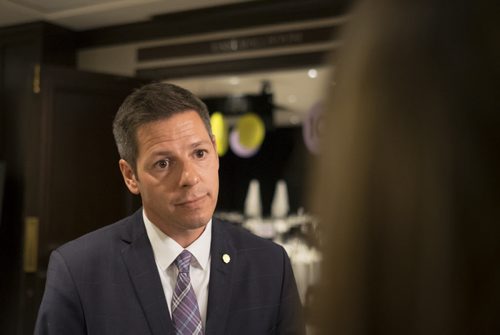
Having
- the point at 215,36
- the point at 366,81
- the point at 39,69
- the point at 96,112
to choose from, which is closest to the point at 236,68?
the point at 215,36

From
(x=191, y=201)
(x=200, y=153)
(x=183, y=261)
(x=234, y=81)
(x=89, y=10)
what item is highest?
(x=89, y=10)

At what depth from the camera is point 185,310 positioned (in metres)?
1.32

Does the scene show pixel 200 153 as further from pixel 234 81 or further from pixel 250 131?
pixel 234 81

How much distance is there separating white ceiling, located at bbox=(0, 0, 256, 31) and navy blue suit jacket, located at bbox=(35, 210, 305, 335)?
251 centimetres

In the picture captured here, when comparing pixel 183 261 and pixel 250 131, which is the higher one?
pixel 250 131

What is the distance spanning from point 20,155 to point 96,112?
0.80 meters

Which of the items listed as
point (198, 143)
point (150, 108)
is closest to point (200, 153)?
point (198, 143)

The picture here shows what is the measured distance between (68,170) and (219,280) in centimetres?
253

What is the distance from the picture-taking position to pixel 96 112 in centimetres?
375

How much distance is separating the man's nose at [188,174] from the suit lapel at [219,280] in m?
0.19

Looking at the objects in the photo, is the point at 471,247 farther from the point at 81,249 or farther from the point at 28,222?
the point at 28,222

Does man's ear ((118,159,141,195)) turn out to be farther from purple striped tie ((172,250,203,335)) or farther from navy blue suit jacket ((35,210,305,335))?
purple striped tie ((172,250,203,335))

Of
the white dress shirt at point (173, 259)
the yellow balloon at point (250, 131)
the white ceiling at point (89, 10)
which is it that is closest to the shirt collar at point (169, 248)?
the white dress shirt at point (173, 259)

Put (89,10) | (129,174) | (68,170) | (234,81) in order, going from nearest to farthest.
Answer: (129,174) < (68,170) < (89,10) < (234,81)
